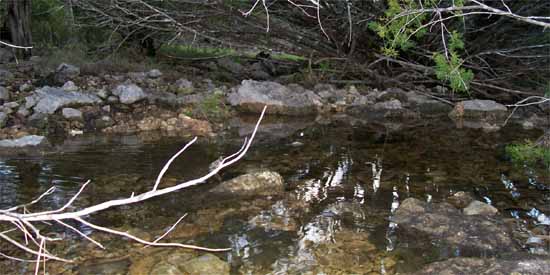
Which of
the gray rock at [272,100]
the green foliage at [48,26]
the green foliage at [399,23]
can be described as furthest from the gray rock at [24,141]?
the green foliage at [48,26]

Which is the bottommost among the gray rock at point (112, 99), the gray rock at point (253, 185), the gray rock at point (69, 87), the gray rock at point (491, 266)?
the gray rock at point (112, 99)

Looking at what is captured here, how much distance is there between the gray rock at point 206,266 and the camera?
291 cm

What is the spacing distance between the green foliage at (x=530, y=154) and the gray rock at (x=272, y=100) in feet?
10.9

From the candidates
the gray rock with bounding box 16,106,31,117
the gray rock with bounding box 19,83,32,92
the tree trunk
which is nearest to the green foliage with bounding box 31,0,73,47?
the tree trunk

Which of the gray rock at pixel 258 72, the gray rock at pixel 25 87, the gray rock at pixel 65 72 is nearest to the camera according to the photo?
the gray rock at pixel 25 87

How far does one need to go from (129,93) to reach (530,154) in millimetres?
5018

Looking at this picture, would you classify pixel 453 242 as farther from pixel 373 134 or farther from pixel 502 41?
pixel 502 41

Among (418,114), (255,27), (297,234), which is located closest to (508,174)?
(297,234)

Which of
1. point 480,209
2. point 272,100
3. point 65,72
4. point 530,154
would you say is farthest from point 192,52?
point 480,209

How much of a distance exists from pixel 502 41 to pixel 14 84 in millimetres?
8370

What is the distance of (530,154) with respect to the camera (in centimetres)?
545

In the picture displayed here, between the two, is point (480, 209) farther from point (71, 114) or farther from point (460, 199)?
point (71, 114)

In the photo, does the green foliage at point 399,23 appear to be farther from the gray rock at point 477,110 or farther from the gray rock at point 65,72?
the gray rock at point 65,72

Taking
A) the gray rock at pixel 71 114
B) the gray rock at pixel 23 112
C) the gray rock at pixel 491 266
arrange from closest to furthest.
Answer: the gray rock at pixel 491 266
the gray rock at pixel 23 112
the gray rock at pixel 71 114
